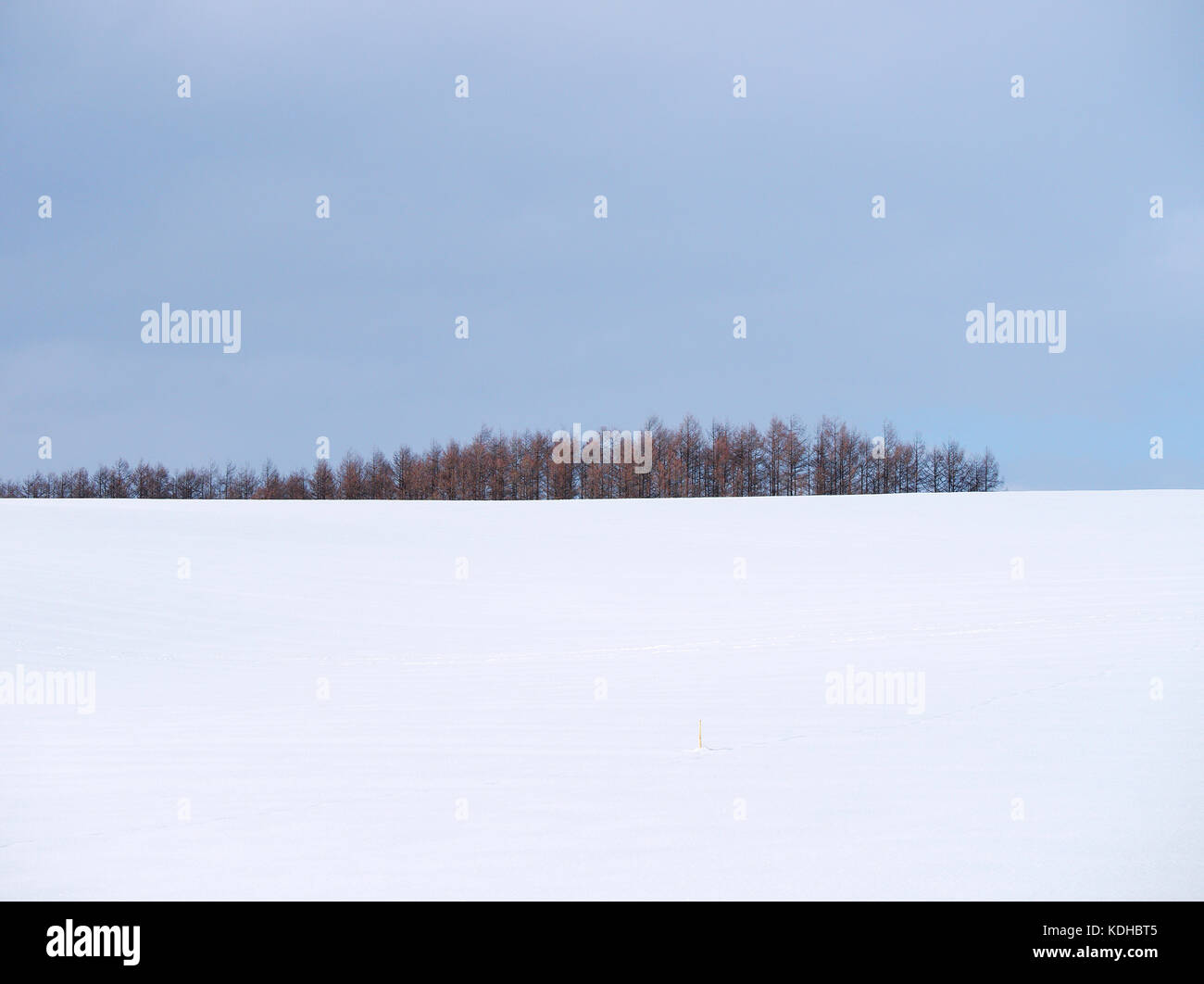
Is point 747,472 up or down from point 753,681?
up

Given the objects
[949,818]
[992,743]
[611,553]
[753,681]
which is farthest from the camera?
[611,553]

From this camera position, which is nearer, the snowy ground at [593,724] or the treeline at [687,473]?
the snowy ground at [593,724]

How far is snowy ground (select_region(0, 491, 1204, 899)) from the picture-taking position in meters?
4.77

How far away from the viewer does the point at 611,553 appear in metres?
20.8

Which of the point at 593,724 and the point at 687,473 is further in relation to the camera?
the point at 687,473

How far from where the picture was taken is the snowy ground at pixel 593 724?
477 centimetres

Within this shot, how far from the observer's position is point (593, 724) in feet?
26.2

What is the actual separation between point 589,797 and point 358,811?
128 centimetres

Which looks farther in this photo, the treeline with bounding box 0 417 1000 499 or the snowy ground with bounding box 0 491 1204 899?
the treeline with bounding box 0 417 1000 499
